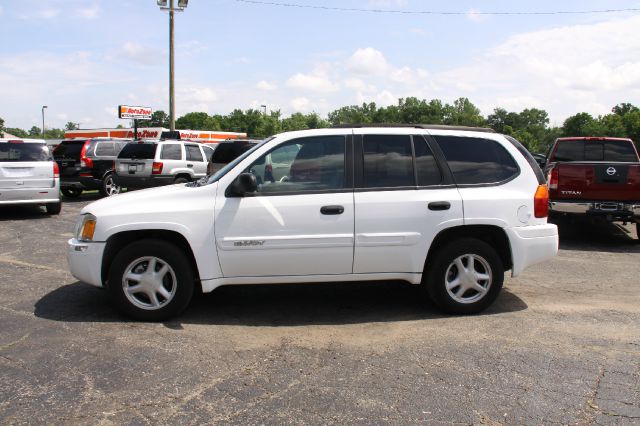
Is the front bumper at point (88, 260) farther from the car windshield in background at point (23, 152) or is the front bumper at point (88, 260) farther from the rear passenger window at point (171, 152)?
the rear passenger window at point (171, 152)

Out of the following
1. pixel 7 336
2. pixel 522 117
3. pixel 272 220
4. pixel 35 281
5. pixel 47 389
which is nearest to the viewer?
pixel 47 389

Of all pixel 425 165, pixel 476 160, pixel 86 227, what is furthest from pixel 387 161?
pixel 86 227

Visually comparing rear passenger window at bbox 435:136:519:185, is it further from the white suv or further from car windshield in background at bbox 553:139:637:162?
car windshield in background at bbox 553:139:637:162

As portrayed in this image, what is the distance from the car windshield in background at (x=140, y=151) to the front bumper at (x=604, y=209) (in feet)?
32.9

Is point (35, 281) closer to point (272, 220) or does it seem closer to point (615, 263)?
point (272, 220)

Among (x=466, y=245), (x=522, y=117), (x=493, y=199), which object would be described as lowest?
(x=466, y=245)

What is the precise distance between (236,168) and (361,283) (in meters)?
2.29

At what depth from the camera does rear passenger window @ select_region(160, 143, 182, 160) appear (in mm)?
14758

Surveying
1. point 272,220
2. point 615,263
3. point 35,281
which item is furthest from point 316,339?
point 615,263

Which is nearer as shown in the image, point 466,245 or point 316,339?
point 316,339

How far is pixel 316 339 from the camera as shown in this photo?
4715mm

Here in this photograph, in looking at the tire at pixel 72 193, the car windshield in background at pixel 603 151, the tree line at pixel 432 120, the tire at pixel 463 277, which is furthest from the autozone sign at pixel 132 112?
the tree line at pixel 432 120

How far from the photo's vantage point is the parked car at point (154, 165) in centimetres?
1457

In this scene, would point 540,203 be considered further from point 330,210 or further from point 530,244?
point 330,210
